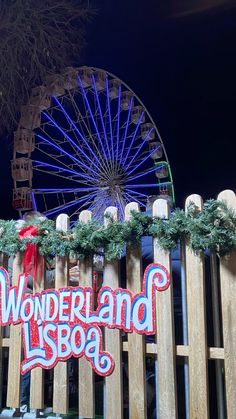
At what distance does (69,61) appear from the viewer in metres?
5.89

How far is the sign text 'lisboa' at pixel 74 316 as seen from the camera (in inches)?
90.4

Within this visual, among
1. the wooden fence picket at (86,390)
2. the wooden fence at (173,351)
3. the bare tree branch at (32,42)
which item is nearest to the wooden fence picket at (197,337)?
the wooden fence at (173,351)

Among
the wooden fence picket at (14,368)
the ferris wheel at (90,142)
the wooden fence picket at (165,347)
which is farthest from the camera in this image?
the ferris wheel at (90,142)

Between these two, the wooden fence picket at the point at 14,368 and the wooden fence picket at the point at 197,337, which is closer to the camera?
the wooden fence picket at the point at 197,337

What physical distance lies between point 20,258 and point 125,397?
3.45 feet

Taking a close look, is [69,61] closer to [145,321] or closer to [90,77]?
[90,77]

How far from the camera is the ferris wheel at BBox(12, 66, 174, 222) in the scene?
6.14m

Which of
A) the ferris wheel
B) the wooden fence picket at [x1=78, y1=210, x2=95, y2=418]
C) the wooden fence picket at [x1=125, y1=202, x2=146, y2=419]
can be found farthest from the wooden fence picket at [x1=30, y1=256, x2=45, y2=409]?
the ferris wheel

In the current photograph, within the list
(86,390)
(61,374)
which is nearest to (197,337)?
(86,390)

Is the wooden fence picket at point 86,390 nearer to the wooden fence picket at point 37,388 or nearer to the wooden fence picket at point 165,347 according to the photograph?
the wooden fence picket at point 37,388

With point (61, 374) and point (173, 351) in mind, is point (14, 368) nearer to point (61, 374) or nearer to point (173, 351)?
point (61, 374)

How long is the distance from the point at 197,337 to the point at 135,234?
0.60 m

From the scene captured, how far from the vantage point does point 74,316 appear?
247 cm

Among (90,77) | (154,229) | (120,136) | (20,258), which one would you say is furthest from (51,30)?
(154,229)
